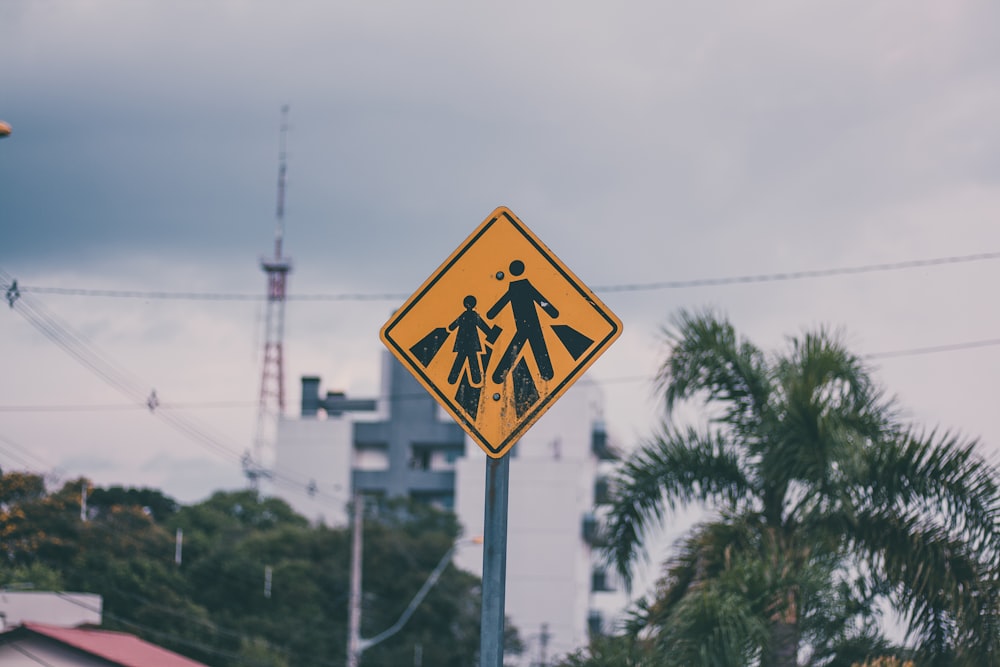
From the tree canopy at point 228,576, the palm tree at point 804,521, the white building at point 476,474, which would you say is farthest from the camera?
the white building at point 476,474

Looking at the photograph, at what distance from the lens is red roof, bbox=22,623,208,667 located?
25547 millimetres

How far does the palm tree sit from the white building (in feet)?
194

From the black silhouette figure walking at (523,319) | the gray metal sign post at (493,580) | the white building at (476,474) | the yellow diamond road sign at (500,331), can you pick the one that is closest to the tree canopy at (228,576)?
the white building at (476,474)

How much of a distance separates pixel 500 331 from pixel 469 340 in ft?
0.35

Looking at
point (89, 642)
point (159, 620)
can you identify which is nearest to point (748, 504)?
point (89, 642)

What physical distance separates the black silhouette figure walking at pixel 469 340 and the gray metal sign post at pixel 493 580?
1.18 feet

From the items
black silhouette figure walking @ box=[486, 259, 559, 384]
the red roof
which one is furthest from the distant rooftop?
black silhouette figure walking @ box=[486, 259, 559, 384]

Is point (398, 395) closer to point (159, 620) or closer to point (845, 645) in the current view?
point (159, 620)

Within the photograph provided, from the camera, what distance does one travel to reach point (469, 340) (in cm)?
431

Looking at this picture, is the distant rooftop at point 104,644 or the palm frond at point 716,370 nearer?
the palm frond at point 716,370

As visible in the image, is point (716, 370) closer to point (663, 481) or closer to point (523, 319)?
point (663, 481)

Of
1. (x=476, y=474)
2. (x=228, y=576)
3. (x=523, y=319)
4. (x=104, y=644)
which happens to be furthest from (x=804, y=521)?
(x=476, y=474)

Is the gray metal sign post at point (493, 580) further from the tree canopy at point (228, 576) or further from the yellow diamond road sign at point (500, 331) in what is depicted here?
the tree canopy at point (228, 576)

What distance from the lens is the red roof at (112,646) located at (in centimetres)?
2555
